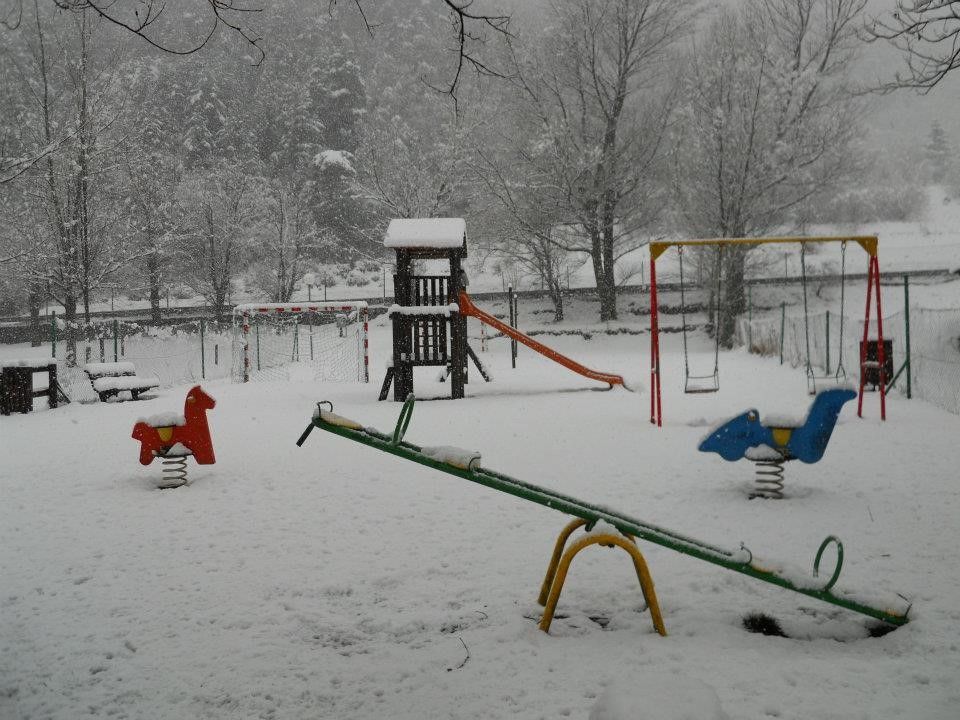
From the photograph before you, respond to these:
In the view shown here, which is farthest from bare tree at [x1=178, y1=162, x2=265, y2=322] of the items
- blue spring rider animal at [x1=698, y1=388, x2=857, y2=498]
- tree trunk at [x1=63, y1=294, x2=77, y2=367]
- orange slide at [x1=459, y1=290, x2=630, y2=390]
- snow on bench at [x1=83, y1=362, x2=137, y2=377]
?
blue spring rider animal at [x1=698, y1=388, x2=857, y2=498]

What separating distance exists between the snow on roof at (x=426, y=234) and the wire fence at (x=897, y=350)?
6.02 meters

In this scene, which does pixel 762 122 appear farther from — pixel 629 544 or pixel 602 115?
pixel 629 544

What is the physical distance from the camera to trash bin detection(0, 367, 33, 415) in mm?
11539

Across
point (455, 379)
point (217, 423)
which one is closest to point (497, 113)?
point (455, 379)

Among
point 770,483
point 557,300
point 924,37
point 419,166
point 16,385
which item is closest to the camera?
point 770,483

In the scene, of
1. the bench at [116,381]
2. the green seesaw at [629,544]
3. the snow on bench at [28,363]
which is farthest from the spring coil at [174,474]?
the bench at [116,381]

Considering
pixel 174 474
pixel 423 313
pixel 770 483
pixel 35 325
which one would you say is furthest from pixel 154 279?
pixel 770 483

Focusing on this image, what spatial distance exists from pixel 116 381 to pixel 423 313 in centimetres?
580

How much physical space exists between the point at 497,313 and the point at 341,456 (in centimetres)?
2300

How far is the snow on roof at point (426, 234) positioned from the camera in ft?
40.2

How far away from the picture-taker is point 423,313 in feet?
40.8

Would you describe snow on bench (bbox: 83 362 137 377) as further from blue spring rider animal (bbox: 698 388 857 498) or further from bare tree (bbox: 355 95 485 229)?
bare tree (bbox: 355 95 485 229)

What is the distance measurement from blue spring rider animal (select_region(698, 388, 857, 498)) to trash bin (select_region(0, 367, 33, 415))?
36.2ft

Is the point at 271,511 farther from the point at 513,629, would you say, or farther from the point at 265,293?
the point at 265,293
